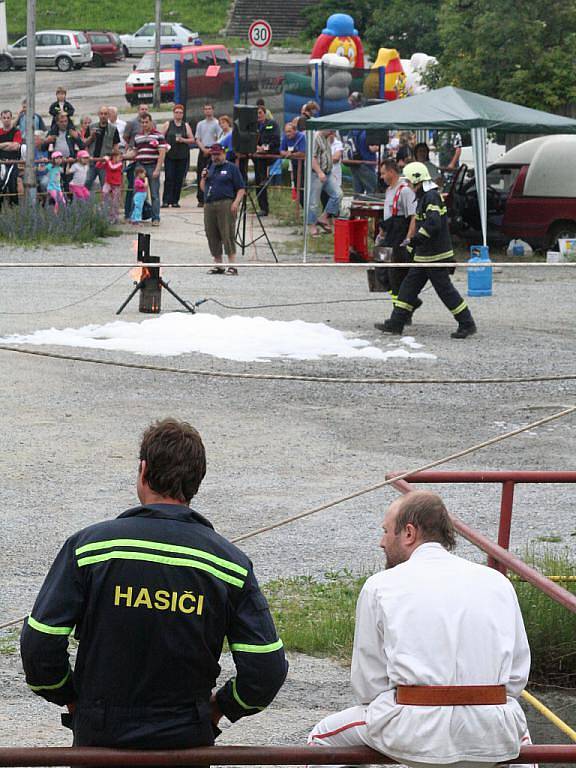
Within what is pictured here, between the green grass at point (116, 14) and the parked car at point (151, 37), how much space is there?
2.63m

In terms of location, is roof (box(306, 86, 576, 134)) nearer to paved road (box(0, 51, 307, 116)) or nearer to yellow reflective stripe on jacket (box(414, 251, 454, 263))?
yellow reflective stripe on jacket (box(414, 251, 454, 263))

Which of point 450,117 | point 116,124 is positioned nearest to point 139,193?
point 116,124

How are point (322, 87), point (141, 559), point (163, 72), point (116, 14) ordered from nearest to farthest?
point (141, 559), point (322, 87), point (163, 72), point (116, 14)

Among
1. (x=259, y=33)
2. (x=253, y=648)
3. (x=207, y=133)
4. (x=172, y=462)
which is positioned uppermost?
(x=259, y=33)

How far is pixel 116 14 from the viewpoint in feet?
194

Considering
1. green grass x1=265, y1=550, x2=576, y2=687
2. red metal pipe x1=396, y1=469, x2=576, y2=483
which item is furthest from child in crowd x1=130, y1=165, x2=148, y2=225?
red metal pipe x1=396, y1=469, x2=576, y2=483

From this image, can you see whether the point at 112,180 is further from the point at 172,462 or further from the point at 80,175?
the point at 172,462

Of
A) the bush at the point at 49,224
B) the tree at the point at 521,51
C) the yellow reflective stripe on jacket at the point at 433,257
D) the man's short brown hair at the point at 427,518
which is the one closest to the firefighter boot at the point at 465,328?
the yellow reflective stripe on jacket at the point at 433,257

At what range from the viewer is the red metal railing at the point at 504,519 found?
4.01 m

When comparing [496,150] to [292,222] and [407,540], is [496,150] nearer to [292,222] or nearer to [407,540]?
[292,222]

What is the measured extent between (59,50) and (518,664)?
50.1 meters

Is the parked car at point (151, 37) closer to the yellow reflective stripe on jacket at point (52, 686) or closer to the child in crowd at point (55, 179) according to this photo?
the child in crowd at point (55, 179)

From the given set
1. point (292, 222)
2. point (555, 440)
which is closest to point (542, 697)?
point (555, 440)

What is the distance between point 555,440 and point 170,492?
7370mm
